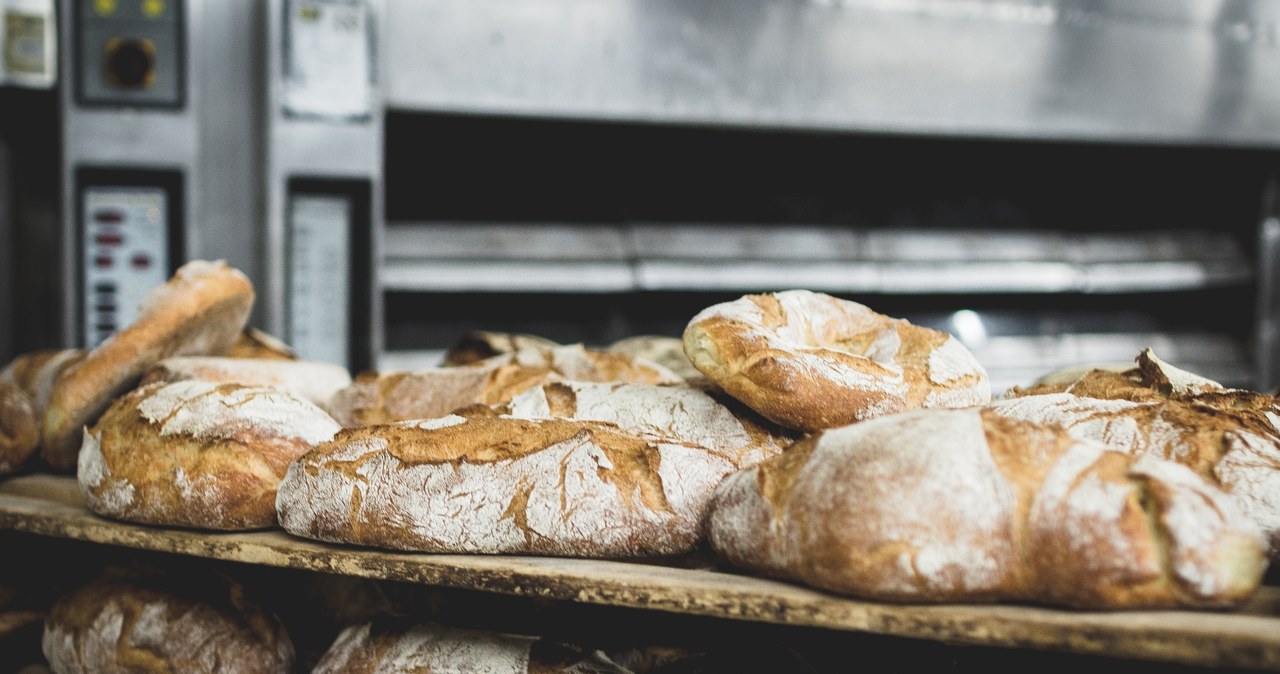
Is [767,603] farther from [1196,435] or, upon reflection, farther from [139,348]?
[139,348]

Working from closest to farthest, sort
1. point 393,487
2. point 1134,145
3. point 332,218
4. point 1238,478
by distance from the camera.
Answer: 1. point 1238,478
2. point 393,487
3. point 332,218
4. point 1134,145

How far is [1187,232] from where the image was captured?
3680mm

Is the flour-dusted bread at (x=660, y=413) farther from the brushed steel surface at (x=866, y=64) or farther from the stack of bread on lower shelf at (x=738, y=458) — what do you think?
the brushed steel surface at (x=866, y=64)

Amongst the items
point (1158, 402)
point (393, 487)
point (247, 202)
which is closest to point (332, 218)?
point (247, 202)

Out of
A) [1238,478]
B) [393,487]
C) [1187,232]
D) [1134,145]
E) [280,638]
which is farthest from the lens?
[1187,232]

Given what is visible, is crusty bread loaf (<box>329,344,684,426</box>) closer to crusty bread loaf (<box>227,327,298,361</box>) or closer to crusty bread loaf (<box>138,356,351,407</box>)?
crusty bread loaf (<box>138,356,351,407</box>)

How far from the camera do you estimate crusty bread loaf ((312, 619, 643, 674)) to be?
1.15 m

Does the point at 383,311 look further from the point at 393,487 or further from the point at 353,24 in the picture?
the point at 393,487

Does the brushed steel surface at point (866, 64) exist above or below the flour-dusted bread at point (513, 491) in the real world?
above

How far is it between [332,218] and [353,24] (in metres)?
0.51

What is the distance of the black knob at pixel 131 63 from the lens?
2.51m

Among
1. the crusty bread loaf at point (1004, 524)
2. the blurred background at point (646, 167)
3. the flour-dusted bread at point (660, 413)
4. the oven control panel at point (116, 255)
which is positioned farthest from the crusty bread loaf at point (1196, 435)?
the oven control panel at point (116, 255)

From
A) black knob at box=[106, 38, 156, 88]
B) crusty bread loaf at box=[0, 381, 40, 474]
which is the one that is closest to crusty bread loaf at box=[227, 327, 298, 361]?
crusty bread loaf at box=[0, 381, 40, 474]

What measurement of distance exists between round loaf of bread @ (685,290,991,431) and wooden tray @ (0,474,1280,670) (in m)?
0.24
